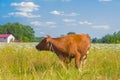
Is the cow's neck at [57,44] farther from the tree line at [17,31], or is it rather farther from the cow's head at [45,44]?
the tree line at [17,31]

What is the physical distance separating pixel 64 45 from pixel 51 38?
52cm

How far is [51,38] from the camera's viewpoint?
39.7ft

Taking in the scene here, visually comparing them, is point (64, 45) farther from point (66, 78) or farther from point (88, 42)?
point (66, 78)

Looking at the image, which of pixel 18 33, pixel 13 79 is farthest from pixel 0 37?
pixel 13 79

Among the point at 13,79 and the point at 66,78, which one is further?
the point at 13,79

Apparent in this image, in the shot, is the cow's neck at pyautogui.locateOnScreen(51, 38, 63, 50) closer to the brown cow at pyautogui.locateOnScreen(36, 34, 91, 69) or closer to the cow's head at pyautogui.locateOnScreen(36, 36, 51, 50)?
the brown cow at pyautogui.locateOnScreen(36, 34, 91, 69)

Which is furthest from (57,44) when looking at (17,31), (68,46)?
(17,31)

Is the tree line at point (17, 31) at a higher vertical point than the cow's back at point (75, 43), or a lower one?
lower

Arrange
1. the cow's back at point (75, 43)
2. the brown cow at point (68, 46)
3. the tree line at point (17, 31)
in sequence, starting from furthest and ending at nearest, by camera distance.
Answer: the tree line at point (17, 31), the cow's back at point (75, 43), the brown cow at point (68, 46)

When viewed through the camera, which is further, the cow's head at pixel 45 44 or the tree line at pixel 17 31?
the tree line at pixel 17 31

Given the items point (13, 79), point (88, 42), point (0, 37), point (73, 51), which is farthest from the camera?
point (0, 37)

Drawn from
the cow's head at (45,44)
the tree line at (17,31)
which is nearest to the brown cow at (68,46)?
the cow's head at (45,44)

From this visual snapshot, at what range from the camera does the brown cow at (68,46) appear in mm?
11648

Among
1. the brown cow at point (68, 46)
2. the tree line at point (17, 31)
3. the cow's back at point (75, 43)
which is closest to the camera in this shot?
the brown cow at point (68, 46)
